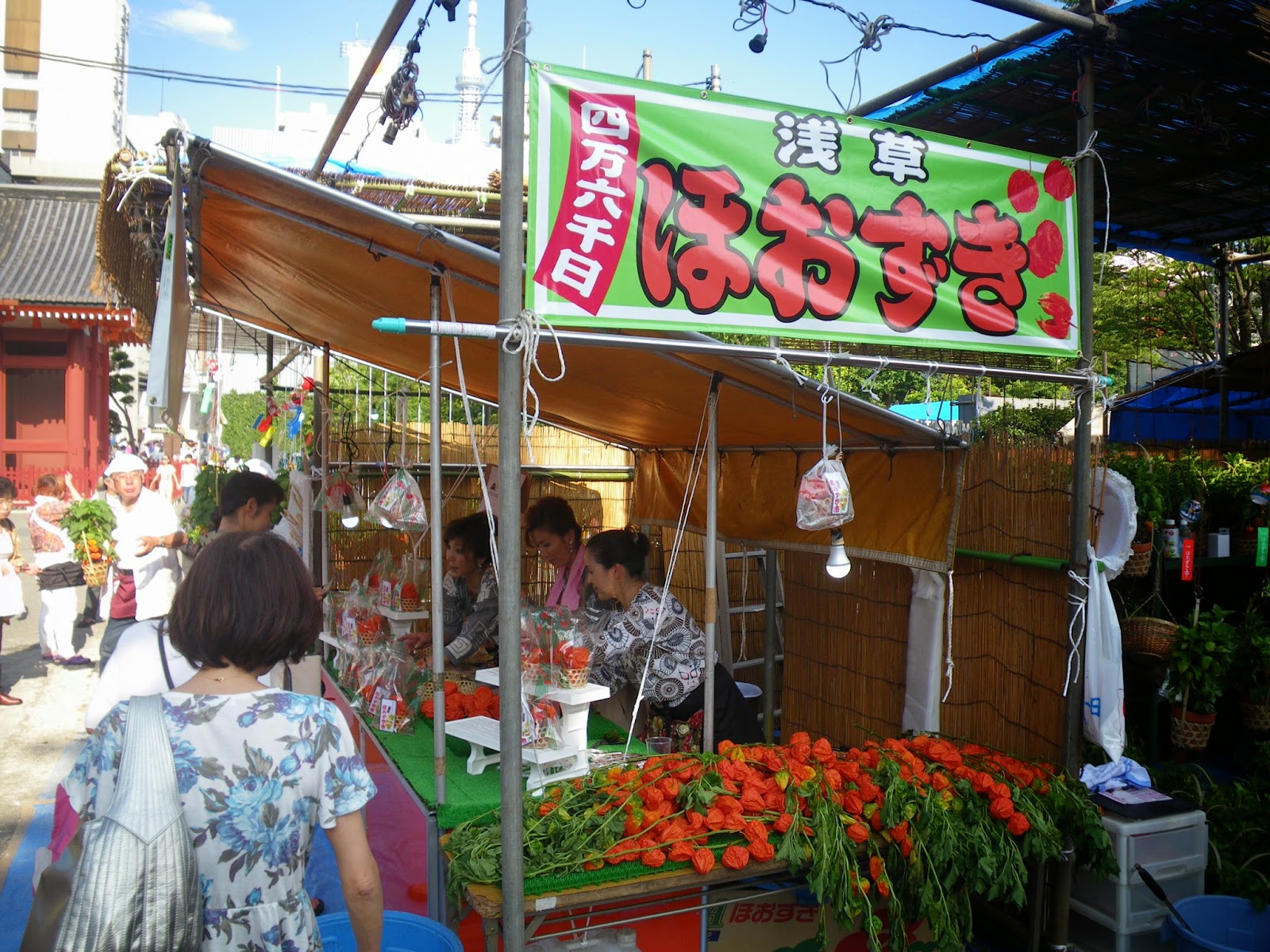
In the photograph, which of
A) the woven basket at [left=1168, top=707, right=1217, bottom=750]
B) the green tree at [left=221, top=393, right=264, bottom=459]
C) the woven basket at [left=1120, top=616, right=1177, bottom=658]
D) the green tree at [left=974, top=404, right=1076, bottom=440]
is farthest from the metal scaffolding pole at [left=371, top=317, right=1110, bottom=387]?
the green tree at [left=221, top=393, right=264, bottom=459]

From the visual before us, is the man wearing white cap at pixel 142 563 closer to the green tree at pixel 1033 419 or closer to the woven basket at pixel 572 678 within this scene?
the woven basket at pixel 572 678

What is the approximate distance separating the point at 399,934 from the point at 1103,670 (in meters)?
3.18

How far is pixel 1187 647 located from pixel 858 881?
140 inches

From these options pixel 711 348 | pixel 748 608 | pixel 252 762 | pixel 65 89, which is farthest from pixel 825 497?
pixel 65 89

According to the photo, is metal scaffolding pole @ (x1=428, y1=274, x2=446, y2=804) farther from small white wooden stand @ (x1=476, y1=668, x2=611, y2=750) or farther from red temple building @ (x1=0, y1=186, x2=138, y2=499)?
red temple building @ (x1=0, y1=186, x2=138, y2=499)

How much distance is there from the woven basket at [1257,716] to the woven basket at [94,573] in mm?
10549

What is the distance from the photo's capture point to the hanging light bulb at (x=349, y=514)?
6352mm

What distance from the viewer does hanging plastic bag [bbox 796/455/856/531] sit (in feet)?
11.5

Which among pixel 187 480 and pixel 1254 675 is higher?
pixel 187 480

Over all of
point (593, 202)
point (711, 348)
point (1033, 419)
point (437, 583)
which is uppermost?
point (1033, 419)

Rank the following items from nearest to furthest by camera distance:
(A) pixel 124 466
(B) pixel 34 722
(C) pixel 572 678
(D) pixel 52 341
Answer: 1. (C) pixel 572 678
2. (A) pixel 124 466
3. (B) pixel 34 722
4. (D) pixel 52 341

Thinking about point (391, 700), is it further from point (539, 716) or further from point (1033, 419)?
point (1033, 419)

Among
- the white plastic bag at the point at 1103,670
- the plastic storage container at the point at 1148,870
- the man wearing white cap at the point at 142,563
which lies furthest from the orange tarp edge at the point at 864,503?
the man wearing white cap at the point at 142,563

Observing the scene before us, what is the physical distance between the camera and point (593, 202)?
276 centimetres
